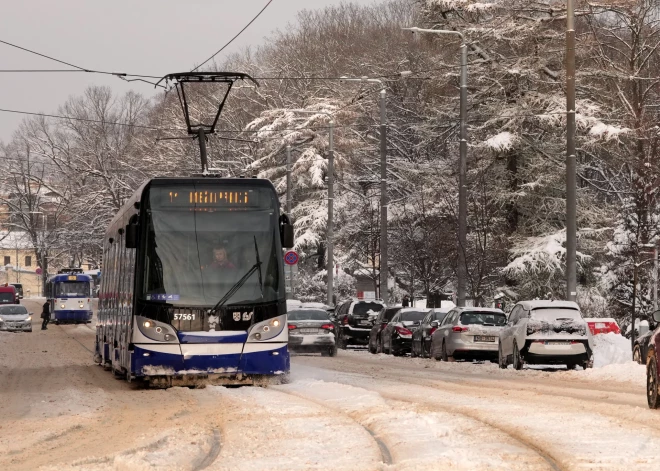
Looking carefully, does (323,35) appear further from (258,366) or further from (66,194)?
(258,366)

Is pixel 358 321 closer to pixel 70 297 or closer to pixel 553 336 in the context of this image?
pixel 553 336

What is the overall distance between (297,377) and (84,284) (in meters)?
57.4

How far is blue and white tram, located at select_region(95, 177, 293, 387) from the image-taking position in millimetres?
20703

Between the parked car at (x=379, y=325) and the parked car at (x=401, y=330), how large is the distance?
58 centimetres

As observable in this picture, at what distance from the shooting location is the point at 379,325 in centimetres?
4166

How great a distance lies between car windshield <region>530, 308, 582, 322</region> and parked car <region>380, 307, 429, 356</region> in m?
11.1

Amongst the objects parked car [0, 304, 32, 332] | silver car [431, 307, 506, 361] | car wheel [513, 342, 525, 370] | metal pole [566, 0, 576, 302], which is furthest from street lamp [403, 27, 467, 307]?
parked car [0, 304, 32, 332]

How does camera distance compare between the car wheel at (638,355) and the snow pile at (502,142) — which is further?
the snow pile at (502,142)

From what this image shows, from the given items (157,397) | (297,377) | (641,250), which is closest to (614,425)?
(157,397)

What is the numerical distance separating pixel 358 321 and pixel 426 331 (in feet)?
28.5

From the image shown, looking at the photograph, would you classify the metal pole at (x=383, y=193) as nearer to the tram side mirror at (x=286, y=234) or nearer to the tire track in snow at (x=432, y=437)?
the tram side mirror at (x=286, y=234)

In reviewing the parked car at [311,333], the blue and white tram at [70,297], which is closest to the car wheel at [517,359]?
the parked car at [311,333]

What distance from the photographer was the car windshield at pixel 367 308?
45.2 m

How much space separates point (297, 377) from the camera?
80.9 feet
